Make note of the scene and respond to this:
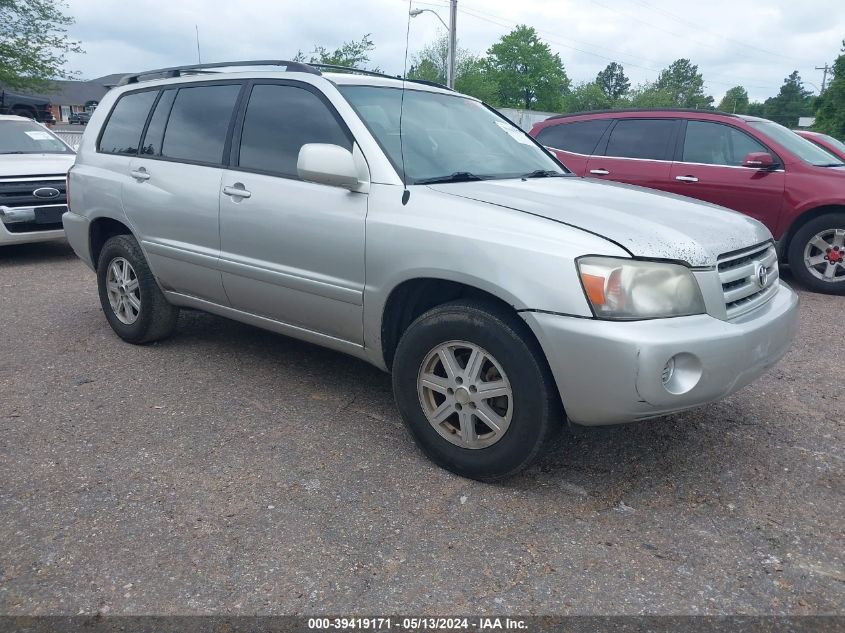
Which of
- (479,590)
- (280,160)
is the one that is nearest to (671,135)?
(280,160)

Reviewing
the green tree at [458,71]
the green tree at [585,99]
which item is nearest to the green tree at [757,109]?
the green tree at [585,99]

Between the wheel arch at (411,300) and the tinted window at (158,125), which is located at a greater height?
the tinted window at (158,125)

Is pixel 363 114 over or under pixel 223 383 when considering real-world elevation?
over

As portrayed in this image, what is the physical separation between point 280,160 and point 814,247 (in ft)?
17.7

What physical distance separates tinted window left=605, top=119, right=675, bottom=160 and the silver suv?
12.5 ft

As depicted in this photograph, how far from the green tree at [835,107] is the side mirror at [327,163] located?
54576mm

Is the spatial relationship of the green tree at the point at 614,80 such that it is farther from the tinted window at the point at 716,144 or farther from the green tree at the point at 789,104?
the tinted window at the point at 716,144

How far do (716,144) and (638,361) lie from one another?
5666 millimetres

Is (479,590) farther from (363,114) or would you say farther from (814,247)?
(814,247)

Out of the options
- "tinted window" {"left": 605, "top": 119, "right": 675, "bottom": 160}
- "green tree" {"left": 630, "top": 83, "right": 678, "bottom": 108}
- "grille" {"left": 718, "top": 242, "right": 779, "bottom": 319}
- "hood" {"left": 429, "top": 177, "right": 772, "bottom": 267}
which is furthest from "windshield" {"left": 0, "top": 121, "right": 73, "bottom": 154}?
"green tree" {"left": 630, "top": 83, "right": 678, "bottom": 108}

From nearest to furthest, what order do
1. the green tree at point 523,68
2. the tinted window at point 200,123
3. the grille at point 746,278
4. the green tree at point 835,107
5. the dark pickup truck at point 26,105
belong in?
1. the grille at point 746,278
2. the tinted window at point 200,123
3. the dark pickup truck at point 26,105
4. the green tree at point 835,107
5. the green tree at point 523,68

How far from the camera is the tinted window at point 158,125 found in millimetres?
4594

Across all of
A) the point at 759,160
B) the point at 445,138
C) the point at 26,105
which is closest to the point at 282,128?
the point at 445,138

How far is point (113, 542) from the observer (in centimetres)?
265
